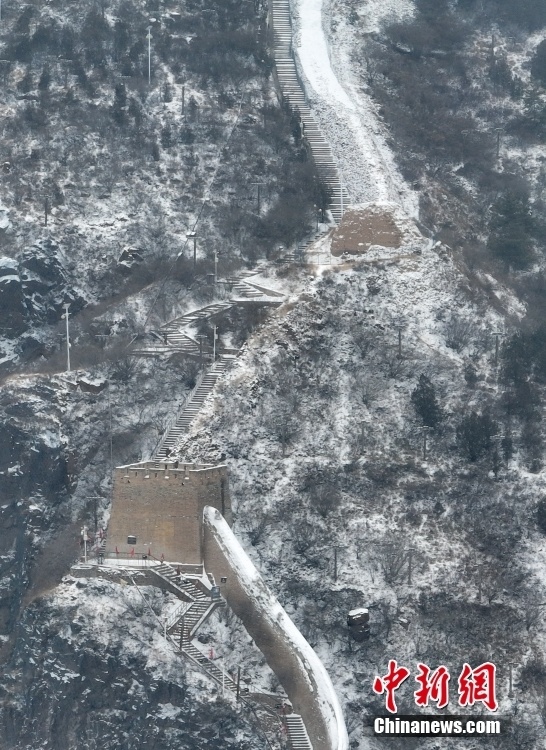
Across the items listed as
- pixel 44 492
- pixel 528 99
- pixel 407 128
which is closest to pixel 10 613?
pixel 44 492

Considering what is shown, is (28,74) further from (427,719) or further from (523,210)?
(427,719)

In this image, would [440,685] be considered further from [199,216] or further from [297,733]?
[199,216]

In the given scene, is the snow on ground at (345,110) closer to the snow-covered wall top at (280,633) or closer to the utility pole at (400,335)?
the utility pole at (400,335)

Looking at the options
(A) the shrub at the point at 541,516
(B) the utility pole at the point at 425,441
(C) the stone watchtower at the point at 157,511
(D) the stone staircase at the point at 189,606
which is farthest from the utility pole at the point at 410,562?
(C) the stone watchtower at the point at 157,511

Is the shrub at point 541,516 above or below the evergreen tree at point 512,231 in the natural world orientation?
below

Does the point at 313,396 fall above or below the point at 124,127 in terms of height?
below
